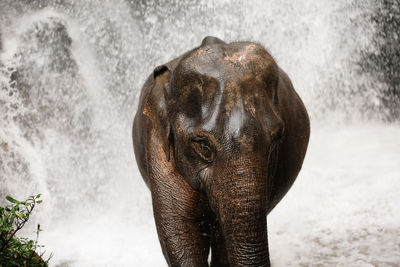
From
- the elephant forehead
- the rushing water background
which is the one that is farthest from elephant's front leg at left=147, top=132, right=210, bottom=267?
the rushing water background

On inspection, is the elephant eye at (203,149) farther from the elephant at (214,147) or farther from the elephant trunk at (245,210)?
the elephant trunk at (245,210)

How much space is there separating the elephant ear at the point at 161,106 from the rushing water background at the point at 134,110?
228 cm

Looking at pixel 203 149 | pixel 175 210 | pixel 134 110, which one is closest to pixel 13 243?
pixel 175 210

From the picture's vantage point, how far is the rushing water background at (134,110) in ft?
17.8

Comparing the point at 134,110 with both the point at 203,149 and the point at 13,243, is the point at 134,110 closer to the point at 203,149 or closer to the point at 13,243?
the point at 13,243

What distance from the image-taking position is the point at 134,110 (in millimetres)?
8086

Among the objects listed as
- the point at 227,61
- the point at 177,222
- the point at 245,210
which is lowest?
the point at 245,210

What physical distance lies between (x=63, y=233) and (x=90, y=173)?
1399 millimetres

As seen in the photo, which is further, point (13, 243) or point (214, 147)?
point (13, 243)

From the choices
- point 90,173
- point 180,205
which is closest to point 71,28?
point 90,173

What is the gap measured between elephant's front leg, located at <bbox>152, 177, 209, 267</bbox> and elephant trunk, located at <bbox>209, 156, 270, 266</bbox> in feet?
1.63

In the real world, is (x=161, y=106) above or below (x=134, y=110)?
below

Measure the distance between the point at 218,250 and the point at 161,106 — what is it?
928 millimetres

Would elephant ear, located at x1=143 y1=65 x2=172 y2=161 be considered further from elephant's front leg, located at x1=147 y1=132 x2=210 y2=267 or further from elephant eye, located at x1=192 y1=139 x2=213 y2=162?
elephant eye, located at x1=192 y1=139 x2=213 y2=162
